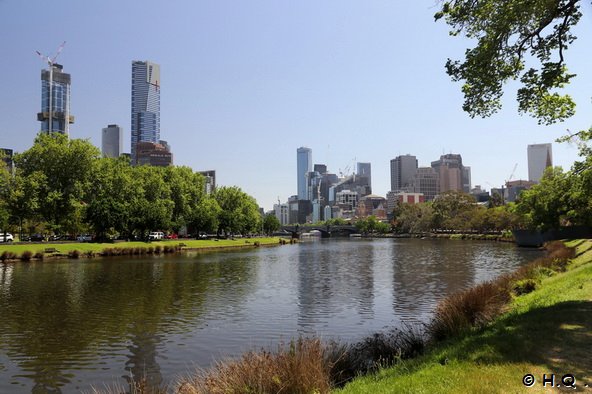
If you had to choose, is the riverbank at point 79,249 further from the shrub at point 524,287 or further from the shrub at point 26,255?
the shrub at point 524,287

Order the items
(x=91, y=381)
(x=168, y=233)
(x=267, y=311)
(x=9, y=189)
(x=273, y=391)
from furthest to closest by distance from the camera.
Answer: (x=168, y=233), (x=9, y=189), (x=267, y=311), (x=91, y=381), (x=273, y=391)

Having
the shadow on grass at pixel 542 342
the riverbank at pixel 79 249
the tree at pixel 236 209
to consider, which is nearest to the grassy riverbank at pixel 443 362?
the shadow on grass at pixel 542 342

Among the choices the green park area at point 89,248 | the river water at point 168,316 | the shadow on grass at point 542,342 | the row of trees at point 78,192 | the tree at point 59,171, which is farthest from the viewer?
the tree at point 59,171

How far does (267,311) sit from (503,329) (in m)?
17.0

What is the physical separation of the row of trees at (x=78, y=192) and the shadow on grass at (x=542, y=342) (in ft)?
285

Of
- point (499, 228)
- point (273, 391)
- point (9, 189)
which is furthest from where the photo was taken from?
point (499, 228)

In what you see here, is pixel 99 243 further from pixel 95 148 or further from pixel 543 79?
pixel 543 79

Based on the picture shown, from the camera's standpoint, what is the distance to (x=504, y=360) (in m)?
11.0

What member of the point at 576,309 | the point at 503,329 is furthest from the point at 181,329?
the point at 576,309

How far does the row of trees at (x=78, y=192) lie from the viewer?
8350cm

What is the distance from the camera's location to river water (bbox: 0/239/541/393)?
56.6ft

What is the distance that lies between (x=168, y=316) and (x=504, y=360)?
20271 mm

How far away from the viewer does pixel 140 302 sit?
103ft

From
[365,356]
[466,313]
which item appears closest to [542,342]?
[365,356]
